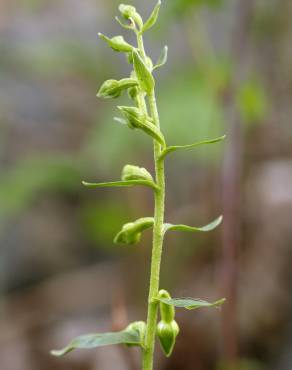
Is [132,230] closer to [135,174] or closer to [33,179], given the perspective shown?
[135,174]

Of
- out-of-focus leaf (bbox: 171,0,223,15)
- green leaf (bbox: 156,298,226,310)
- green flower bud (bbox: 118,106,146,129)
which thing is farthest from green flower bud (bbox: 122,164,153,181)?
out-of-focus leaf (bbox: 171,0,223,15)

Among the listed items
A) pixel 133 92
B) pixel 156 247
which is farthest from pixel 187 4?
pixel 156 247

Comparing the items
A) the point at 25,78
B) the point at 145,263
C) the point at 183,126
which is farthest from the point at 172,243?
the point at 25,78

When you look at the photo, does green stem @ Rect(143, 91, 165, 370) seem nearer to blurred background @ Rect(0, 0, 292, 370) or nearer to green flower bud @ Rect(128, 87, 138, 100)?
green flower bud @ Rect(128, 87, 138, 100)

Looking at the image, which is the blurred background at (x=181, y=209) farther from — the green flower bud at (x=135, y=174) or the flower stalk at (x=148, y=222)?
the green flower bud at (x=135, y=174)

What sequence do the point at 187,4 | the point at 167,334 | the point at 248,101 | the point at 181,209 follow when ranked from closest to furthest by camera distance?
the point at 167,334 < the point at 187,4 < the point at 248,101 < the point at 181,209

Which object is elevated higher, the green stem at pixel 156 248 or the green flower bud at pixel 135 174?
the green flower bud at pixel 135 174

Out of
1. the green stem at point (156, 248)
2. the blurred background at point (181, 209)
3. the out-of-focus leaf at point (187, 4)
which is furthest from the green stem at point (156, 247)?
the out-of-focus leaf at point (187, 4)
